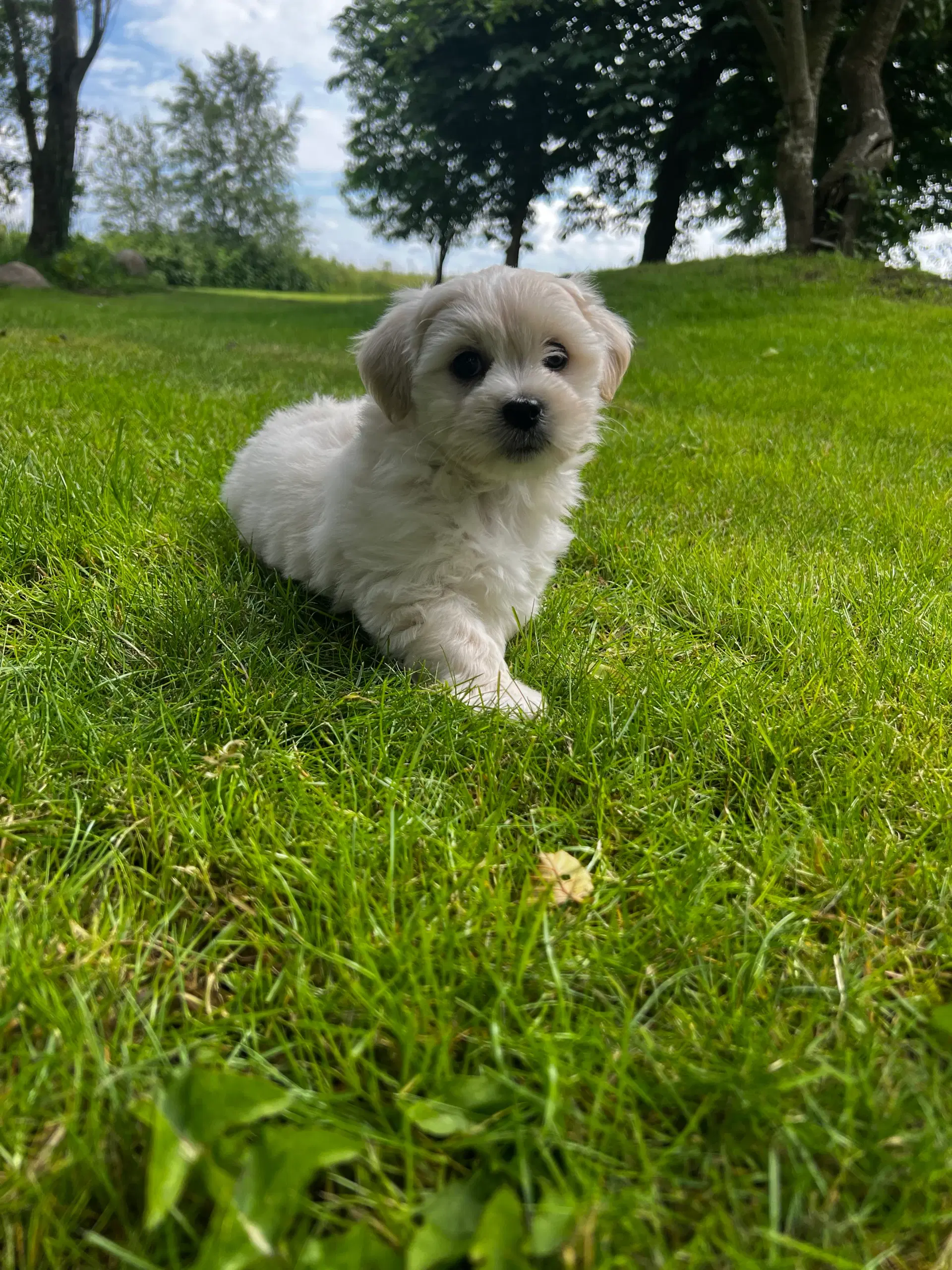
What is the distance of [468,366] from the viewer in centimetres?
236

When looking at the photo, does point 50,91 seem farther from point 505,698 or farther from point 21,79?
point 505,698

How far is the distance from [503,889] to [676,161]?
20.2m

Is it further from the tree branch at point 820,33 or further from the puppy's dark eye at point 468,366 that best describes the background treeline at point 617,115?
the puppy's dark eye at point 468,366

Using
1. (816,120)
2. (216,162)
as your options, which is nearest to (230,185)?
(216,162)

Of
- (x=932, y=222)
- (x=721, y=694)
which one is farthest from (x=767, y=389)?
(x=932, y=222)

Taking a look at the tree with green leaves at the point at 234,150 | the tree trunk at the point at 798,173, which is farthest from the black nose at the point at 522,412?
the tree with green leaves at the point at 234,150

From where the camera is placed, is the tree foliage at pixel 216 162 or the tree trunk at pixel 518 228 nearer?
the tree trunk at pixel 518 228

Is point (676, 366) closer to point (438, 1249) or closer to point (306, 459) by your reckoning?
point (306, 459)

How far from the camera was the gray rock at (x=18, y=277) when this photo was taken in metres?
18.7

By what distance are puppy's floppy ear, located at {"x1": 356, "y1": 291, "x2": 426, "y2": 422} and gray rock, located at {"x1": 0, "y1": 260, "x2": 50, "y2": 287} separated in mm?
20622

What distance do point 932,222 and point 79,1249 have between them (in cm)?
2092

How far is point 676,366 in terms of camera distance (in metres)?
7.57

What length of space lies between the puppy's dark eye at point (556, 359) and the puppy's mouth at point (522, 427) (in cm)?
27

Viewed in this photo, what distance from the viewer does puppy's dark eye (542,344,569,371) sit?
243 cm
